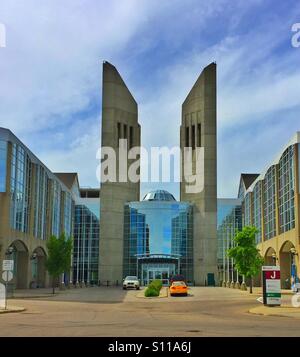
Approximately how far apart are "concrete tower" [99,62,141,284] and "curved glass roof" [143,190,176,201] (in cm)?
188

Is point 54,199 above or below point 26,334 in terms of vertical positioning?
above

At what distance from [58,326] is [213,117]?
72837mm

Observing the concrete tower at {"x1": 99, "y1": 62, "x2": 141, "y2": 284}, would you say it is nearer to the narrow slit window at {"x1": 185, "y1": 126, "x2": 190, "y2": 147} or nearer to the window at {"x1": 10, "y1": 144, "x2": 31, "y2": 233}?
the narrow slit window at {"x1": 185, "y1": 126, "x2": 190, "y2": 147}

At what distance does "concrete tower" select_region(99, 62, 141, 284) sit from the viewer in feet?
280

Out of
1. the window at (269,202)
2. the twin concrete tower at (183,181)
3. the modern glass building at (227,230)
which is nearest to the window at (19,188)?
the window at (269,202)

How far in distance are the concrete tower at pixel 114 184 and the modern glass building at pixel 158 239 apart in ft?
4.84

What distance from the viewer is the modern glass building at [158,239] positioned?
8462cm

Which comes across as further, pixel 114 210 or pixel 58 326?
pixel 114 210

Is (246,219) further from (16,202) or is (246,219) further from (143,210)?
(16,202)

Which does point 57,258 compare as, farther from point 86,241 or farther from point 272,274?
point 86,241

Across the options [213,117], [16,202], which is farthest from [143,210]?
[16,202]

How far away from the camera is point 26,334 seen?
50.6ft

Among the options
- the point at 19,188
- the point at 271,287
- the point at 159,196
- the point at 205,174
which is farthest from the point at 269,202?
the point at 271,287

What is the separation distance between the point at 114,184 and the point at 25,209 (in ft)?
97.5
